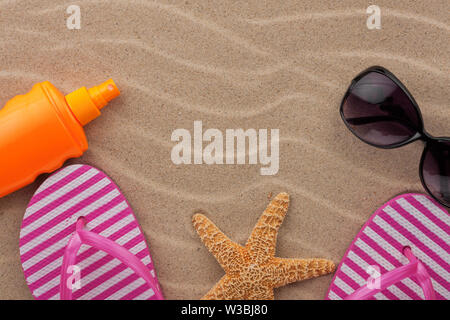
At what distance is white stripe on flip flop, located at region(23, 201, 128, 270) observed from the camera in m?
0.78

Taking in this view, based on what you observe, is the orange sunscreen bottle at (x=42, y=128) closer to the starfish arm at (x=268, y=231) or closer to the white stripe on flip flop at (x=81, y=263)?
the white stripe on flip flop at (x=81, y=263)

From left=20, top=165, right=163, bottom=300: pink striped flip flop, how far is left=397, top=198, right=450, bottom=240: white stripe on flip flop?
0.57 meters

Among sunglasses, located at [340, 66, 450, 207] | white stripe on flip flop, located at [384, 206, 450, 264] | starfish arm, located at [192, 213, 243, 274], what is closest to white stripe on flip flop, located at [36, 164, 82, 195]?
starfish arm, located at [192, 213, 243, 274]

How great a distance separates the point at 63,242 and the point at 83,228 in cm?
6

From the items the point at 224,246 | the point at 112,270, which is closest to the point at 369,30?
the point at 224,246

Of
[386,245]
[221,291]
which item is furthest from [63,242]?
[386,245]

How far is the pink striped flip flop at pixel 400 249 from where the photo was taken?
78 cm

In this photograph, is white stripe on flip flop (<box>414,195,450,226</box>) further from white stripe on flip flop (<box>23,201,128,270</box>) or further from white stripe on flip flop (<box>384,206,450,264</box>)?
white stripe on flip flop (<box>23,201,128,270</box>)

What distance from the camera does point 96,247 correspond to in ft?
2.35

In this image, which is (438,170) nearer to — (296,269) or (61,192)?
(296,269)

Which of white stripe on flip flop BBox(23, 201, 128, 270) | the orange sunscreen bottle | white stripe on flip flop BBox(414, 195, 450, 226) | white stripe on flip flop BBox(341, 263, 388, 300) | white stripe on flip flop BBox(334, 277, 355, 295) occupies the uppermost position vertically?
the orange sunscreen bottle

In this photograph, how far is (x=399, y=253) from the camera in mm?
794

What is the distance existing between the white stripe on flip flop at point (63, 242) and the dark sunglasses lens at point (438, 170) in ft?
2.12

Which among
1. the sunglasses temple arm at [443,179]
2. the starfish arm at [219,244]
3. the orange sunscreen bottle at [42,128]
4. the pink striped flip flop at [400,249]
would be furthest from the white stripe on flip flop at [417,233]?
the orange sunscreen bottle at [42,128]
